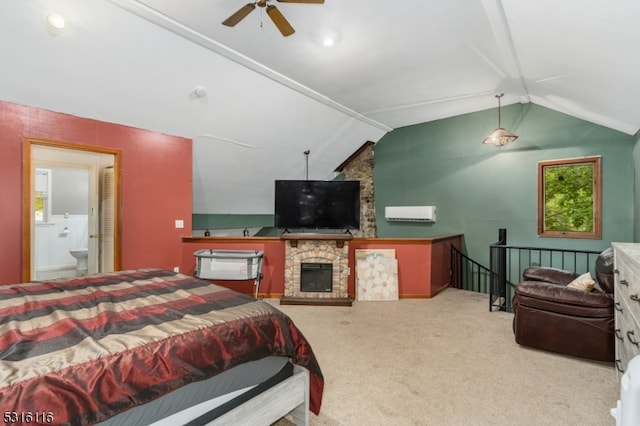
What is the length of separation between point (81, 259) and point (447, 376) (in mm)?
6579

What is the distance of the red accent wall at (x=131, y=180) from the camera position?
3.27 meters

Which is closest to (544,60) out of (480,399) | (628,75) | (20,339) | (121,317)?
(628,75)

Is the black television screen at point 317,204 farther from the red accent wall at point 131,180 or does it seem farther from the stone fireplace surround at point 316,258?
the red accent wall at point 131,180

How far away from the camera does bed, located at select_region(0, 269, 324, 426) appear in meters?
1.03

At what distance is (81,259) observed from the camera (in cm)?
600

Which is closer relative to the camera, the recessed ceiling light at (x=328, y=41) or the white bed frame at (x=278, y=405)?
the white bed frame at (x=278, y=405)

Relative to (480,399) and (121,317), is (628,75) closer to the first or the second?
(480,399)

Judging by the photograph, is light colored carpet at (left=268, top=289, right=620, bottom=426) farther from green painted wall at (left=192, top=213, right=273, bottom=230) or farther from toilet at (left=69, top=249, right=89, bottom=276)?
toilet at (left=69, top=249, right=89, bottom=276)

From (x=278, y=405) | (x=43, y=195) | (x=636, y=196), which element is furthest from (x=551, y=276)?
(x=43, y=195)

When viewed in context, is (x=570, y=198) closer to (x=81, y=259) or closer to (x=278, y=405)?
(x=278, y=405)

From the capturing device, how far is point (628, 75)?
2611 millimetres

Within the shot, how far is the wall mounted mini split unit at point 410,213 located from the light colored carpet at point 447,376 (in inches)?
98.0

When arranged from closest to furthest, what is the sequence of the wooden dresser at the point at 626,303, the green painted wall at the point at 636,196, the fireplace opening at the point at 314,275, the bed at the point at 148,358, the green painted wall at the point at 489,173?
the bed at the point at 148,358 < the wooden dresser at the point at 626,303 < the green painted wall at the point at 636,196 < the green painted wall at the point at 489,173 < the fireplace opening at the point at 314,275

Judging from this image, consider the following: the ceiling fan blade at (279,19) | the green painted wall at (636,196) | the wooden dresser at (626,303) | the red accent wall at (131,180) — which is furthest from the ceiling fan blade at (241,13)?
the green painted wall at (636,196)
